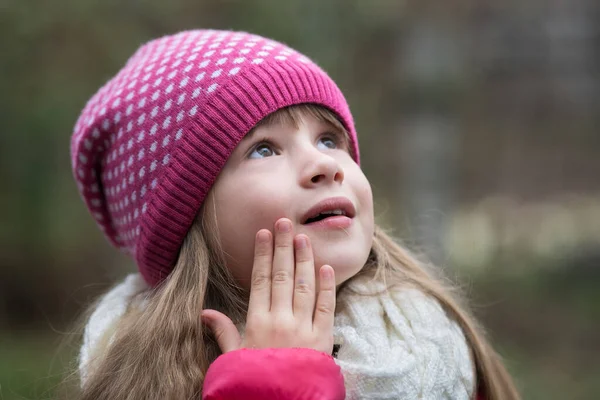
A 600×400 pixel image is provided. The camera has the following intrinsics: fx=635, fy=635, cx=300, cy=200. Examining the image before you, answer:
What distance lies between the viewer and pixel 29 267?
5555 millimetres

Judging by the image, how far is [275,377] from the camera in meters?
1.39

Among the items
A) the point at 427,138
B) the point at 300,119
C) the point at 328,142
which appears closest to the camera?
the point at 300,119

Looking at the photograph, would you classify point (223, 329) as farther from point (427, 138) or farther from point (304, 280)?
point (427, 138)

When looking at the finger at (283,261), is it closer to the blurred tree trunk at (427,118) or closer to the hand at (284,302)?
the hand at (284,302)

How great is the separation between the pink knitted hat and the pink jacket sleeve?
49cm

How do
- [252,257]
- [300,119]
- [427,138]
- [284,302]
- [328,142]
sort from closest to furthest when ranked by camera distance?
[284,302]
[252,257]
[300,119]
[328,142]
[427,138]

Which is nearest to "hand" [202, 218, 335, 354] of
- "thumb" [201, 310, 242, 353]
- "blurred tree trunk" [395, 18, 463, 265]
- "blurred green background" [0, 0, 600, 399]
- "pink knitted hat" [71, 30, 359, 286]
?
"thumb" [201, 310, 242, 353]

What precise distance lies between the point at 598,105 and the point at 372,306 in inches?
201

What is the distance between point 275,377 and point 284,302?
225 mm

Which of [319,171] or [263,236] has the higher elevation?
[319,171]

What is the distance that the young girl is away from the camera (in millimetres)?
1540

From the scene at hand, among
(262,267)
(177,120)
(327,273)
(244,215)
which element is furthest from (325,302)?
(177,120)

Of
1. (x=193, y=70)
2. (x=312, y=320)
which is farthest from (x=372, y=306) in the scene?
(x=193, y=70)

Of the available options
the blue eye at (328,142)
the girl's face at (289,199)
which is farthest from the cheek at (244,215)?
the blue eye at (328,142)
